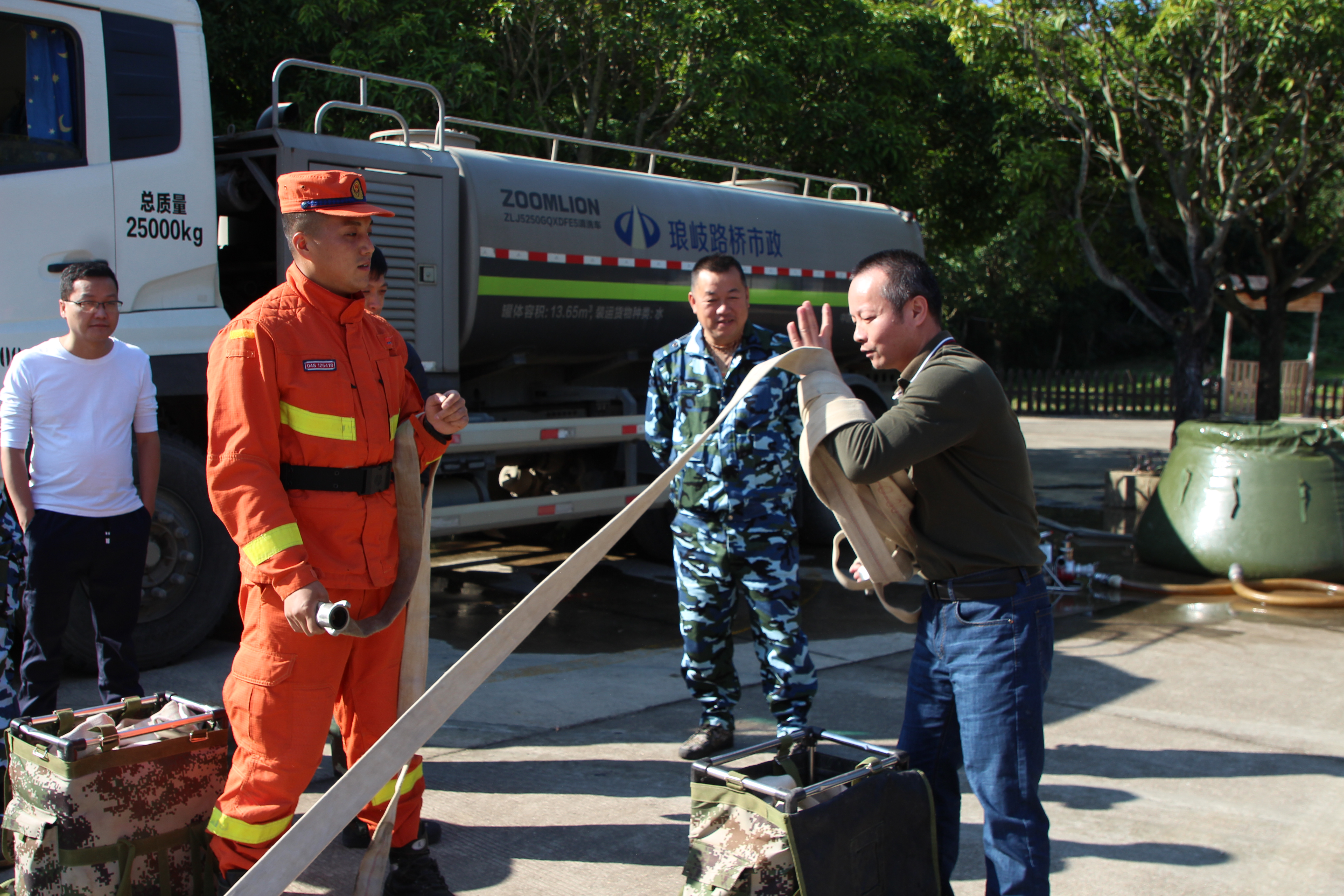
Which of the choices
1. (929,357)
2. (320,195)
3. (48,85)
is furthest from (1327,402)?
(320,195)

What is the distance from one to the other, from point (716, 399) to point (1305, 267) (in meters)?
13.5

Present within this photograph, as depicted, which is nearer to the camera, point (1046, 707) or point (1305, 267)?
point (1046, 707)


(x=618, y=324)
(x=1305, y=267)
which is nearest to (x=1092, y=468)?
(x=1305, y=267)

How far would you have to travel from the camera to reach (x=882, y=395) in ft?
31.1

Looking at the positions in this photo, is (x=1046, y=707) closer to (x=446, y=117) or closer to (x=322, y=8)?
(x=446, y=117)

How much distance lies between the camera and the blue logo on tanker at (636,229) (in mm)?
7445

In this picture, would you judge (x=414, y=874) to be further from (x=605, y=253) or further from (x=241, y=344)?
(x=605, y=253)

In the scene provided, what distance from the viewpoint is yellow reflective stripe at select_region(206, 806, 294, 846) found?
2785 millimetres

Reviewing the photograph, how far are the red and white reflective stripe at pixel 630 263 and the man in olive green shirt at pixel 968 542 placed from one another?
424 cm

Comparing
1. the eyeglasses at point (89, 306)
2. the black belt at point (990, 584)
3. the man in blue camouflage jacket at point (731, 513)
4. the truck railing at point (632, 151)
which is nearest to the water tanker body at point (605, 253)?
the truck railing at point (632, 151)

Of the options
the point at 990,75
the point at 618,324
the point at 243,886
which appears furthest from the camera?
the point at 990,75

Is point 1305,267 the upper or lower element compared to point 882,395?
upper

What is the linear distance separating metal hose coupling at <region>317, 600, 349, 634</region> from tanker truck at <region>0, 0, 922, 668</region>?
9.88 ft

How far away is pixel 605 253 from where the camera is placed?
7.34 m
